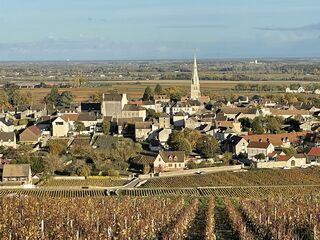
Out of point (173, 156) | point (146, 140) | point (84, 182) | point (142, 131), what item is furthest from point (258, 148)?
point (84, 182)

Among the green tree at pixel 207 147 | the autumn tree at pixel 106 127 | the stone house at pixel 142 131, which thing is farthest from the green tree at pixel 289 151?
the autumn tree at pixel 106 127

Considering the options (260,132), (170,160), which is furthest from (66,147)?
(260,132)

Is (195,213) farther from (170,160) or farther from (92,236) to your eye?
(170,160)

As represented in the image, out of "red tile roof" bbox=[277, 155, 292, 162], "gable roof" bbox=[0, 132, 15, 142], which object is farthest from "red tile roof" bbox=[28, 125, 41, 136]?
"red tile roof" bbox=[277, 155, 292, 162]

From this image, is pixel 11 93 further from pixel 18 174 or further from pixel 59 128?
pixel 18 174

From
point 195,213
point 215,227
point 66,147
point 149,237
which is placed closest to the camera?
point 149,237
